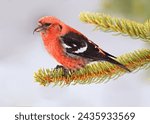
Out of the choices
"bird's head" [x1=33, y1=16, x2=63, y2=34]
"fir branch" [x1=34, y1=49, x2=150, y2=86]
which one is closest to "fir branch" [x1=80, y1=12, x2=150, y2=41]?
"fir branch" [x1=34, y1=49, x2=150, y2=86]

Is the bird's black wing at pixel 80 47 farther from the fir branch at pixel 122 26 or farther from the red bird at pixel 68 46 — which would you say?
the fir branch at pixel 122 26

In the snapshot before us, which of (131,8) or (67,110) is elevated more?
(131,8)

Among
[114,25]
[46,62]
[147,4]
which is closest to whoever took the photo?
[114,25]

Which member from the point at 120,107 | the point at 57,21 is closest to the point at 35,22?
the point at 57,21

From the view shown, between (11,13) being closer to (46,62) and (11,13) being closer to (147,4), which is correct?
(46,62)

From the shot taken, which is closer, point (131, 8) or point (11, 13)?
point (131, 8)

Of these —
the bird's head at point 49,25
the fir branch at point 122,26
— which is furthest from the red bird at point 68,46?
the fir branch at point 122,26
